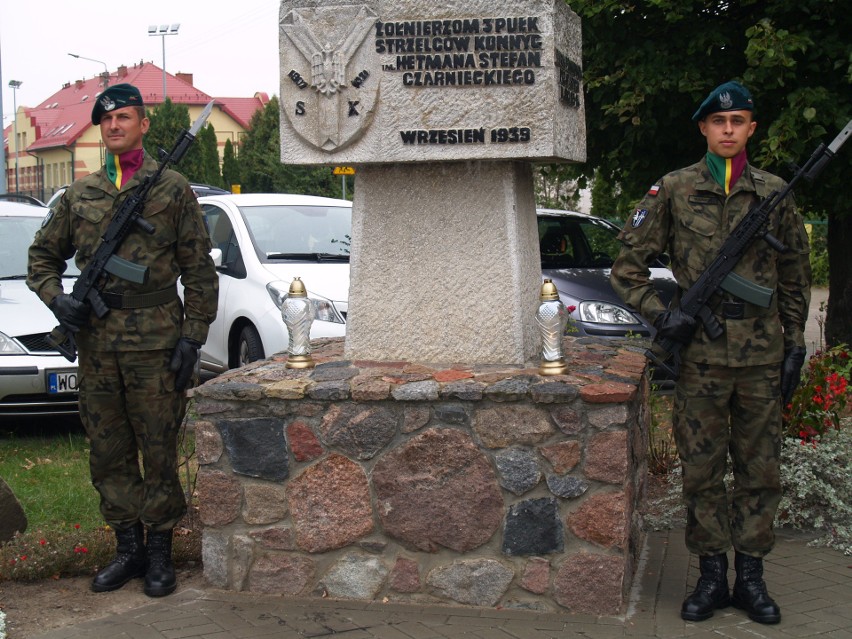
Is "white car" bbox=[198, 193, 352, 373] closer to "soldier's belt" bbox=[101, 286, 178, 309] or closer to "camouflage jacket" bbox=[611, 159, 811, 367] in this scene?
"soldier's belt" bbox=[101, 286, 178, 309]

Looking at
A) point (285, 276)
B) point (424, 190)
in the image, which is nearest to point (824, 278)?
point (285, 276)

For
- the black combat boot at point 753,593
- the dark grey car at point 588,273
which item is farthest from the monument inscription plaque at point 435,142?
the dark grey car at point 588,273

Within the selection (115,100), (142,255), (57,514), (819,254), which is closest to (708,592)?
(142,255)

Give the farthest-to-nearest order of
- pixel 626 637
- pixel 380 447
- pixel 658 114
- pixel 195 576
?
pixel 658 114
pixel 195 576
pixel 380 447
pixel 626 637

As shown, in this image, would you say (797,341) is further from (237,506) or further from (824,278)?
(824,278)

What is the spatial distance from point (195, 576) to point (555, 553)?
158cm

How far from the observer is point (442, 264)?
491 cm

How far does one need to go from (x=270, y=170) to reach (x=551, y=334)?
37232 mm

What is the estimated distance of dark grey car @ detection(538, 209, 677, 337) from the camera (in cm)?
892

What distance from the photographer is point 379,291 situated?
499cm

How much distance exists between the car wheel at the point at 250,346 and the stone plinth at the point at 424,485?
3.84 meters

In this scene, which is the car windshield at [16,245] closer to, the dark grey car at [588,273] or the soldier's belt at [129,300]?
the dark grey car at [588,273]

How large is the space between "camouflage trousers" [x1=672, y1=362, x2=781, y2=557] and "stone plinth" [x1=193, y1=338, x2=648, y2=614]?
0.23m

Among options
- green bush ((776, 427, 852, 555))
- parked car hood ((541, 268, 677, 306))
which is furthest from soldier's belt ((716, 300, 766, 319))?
parked car hood ((541, 268, 677, 306))
